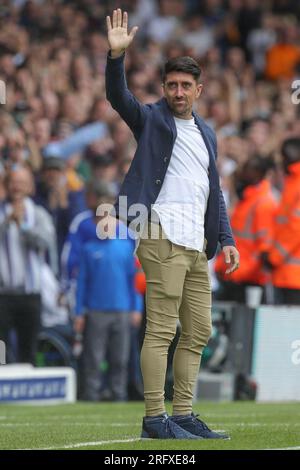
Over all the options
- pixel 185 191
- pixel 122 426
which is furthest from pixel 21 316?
pixel 185 191

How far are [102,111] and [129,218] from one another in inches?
413

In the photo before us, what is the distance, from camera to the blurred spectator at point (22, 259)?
48.0 feet

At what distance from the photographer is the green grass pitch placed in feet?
26.2

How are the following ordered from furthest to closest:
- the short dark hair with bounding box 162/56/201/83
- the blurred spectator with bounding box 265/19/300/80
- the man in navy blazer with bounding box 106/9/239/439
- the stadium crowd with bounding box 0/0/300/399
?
the blurred spectator with bounding box 265/19/300/80 < the stadium crowd with bounding box 0/0/300/399 < the short dark hair with bounding box 162/56/201/83 < the man in navy blazer with bounding box 106/9/239/439

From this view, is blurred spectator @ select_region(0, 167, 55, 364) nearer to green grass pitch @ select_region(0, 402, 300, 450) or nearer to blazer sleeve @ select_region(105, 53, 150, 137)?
green grass pitch @ select_region(0, 402, 300, 450)

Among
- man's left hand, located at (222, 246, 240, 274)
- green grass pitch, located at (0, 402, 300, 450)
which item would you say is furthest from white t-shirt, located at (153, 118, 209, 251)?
green grass pitch, located at (0, 402, 300, 450)

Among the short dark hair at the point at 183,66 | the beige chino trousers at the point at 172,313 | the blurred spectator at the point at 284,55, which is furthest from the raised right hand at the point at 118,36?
the blurred spectator at the point at 284,55

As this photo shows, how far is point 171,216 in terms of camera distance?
827 centimetres

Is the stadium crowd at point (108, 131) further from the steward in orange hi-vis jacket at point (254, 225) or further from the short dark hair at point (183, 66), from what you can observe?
the short dark hair at point (183, 66)

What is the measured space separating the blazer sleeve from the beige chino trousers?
23.5 inches

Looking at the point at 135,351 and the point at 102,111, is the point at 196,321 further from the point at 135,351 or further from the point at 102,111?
the point at 102,111

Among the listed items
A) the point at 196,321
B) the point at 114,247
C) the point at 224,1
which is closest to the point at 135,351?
the point at 114,247

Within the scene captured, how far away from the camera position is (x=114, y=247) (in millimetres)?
14984

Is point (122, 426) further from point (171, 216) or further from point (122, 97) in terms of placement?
point (122, 97)
